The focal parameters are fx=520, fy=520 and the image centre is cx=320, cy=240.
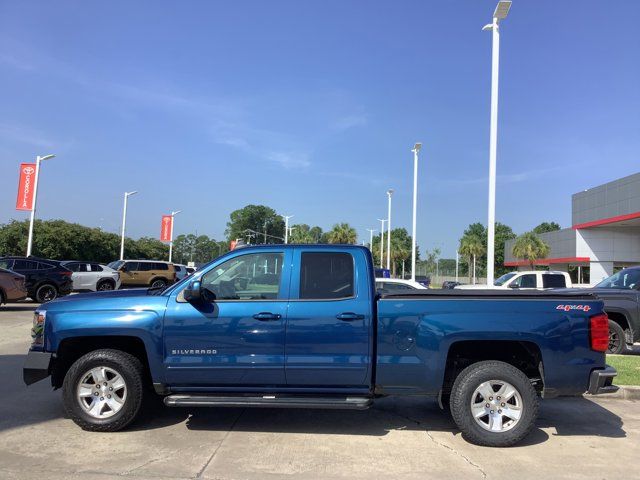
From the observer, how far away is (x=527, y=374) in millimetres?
5930

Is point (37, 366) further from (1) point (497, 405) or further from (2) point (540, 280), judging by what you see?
(2) point (540, 280)

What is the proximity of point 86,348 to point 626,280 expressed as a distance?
1078 cm

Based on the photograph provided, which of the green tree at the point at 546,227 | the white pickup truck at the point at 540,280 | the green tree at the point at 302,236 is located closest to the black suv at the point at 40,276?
the white pickup truck at the point at 540,280

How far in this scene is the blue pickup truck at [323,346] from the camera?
5.26 m

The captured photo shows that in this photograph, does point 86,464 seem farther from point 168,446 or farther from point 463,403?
point 463,403

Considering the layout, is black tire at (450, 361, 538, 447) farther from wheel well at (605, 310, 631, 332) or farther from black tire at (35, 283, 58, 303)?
black tire at (35, 283, 58, 303)

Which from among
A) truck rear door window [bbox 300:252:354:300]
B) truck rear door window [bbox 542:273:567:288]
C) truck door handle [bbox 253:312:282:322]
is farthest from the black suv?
truck rear door window [bbox 542:273:567:288]

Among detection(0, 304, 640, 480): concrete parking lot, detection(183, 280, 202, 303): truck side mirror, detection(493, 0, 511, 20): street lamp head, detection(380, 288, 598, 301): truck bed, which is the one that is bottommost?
detection(0, 304, 640, 480): concrete parking lot

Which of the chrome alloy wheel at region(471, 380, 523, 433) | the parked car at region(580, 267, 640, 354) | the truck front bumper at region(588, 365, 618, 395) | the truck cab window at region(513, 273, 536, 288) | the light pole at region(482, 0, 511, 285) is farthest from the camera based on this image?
the truck cab window at region(513, 273, 536, 288)

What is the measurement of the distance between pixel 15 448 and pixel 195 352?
192 cm

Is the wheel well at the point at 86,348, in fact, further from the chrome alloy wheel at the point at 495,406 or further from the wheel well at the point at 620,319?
the wheel well at the point at 620,319

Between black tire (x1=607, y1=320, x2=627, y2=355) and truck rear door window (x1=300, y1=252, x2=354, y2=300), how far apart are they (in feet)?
23.5

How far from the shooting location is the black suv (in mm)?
18641

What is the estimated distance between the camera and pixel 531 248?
5291 cm
